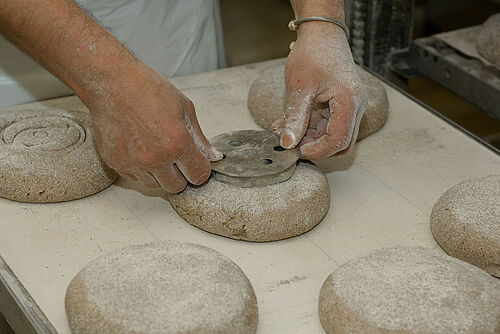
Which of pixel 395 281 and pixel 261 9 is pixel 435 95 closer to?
pixel 261 9

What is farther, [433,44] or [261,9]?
[261,9]

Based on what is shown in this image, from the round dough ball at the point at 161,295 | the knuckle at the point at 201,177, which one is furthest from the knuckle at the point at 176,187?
the round dough ball at the point at 161,295

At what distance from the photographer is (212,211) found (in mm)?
1518

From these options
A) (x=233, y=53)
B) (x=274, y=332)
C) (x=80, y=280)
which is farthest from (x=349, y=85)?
(x=233, y=53)

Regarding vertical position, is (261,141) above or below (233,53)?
above

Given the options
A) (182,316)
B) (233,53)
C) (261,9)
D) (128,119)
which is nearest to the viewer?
(182,316)

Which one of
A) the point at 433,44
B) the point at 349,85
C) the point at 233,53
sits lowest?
the point at 233,53

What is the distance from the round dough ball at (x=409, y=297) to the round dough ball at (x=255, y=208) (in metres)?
0.21

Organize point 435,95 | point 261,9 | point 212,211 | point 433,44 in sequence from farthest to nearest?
point 261,9 → point 435,95 → point 433,44 → point 212,211

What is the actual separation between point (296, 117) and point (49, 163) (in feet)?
1.90

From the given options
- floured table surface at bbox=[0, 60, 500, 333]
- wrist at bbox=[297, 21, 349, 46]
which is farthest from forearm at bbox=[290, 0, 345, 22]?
floured table surface at bbox=[0, 60, 500, 333]

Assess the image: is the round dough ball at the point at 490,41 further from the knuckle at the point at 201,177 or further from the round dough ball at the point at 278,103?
the knuckle at the point at 201,177

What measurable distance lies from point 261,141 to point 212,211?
0.25m

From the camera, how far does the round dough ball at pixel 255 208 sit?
151cm
